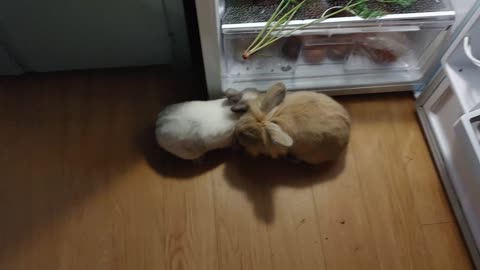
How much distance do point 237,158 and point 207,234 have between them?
244 mm

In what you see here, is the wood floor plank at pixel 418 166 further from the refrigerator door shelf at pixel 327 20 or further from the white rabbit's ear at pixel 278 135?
the white rabbit's ear at pixel 278 135

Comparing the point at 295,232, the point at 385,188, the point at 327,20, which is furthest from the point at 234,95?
the point at 385,188

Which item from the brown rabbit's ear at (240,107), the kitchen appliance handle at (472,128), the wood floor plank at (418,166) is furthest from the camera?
the wood floor plank at (418,166)

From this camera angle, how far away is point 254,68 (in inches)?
49.4

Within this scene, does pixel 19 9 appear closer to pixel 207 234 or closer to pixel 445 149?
pixel 207 234

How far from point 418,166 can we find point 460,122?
0.88 feet

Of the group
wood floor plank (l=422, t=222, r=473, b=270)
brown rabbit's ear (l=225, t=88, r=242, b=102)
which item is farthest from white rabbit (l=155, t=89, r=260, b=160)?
wood floor plank (l=422, t=222, r=473, b=270)

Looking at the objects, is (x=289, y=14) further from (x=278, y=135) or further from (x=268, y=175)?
(x=268, y=175)

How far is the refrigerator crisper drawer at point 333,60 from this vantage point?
1201mm

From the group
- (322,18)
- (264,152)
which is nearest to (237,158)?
(264,152)

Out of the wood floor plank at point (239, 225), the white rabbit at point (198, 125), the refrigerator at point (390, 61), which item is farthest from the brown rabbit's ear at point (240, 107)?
the wood floor plank at point (239, 225)

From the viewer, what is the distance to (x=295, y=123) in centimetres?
109

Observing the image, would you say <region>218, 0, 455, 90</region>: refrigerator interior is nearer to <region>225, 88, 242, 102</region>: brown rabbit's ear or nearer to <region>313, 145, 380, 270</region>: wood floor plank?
<region>225, 88, 242, 102</region>: brown rabbit's ear

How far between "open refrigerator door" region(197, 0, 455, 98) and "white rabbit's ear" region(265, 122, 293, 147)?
232mm
